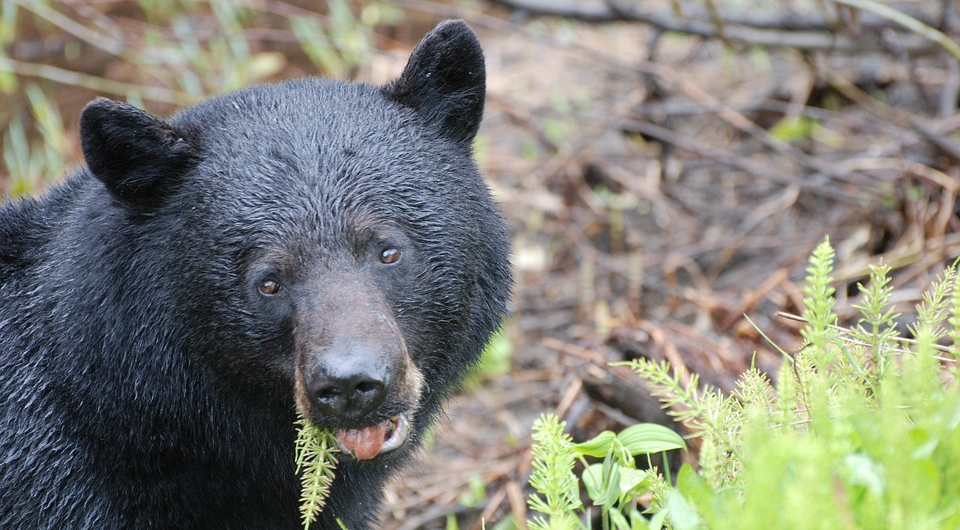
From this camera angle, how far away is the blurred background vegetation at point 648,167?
16.3 ft

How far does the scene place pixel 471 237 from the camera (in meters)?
3.43

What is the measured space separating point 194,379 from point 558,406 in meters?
2.00

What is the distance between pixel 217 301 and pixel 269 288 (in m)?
0.18

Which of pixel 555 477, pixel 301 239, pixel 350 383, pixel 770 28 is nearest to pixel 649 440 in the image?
pixel 555 477

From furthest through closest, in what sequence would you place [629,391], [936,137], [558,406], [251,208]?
[936,137] → [558,406] → [629,391] → [251,208]

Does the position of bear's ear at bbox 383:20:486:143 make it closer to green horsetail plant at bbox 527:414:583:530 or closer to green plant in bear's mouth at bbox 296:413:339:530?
green plant in bear's mouth at bbox 296:413:339:530

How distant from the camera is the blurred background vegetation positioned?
496cm

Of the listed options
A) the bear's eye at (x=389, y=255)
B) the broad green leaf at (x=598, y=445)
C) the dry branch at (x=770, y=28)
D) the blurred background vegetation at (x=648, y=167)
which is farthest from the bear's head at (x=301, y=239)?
the dry branch at (x=770, y=28)

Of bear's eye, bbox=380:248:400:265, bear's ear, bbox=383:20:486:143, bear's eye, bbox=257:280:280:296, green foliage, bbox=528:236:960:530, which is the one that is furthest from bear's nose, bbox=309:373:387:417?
bear's ear, bbox=383:20:486:143

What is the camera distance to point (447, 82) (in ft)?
12.0

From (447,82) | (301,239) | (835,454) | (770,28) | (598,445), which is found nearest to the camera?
(835,454)

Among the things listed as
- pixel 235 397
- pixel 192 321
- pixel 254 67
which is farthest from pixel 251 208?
pixel 254 67

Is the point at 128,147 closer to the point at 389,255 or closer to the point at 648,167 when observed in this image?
the point at 389,255

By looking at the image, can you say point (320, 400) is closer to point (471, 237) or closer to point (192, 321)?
point (192, 321)
